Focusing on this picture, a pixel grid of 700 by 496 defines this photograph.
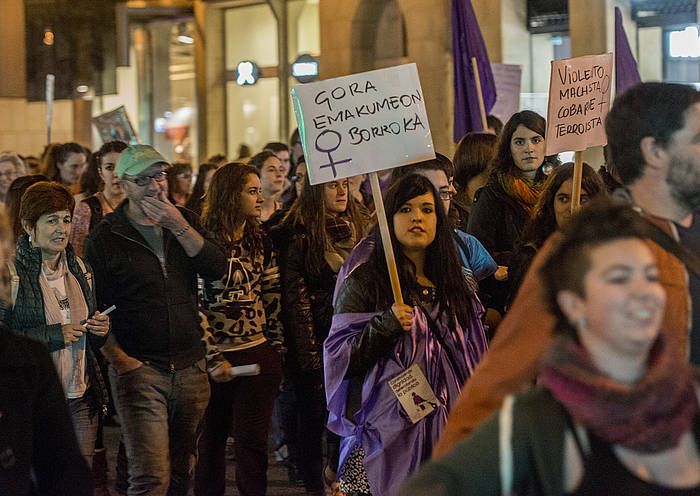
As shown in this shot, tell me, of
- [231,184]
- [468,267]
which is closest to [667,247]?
[468,267]

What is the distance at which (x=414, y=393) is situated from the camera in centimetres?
566

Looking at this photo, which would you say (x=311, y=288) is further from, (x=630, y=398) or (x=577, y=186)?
(x=630, y=398)

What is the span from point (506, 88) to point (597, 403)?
35.9ft

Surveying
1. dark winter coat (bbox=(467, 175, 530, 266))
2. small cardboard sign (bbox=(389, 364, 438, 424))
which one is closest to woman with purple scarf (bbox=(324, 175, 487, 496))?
small cardboard sign (bbox=(389, 364, 438, 424))

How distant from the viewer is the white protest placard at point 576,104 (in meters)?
6.99

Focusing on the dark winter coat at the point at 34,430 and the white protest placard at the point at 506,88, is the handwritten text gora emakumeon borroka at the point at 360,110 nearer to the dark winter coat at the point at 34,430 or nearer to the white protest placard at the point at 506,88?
the dark winter coat at the point at 34,430

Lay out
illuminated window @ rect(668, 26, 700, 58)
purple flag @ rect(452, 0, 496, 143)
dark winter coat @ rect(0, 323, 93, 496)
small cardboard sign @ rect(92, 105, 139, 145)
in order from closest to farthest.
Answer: dark winter coat @ rect(0, 323, 93, 496) < purple flag @ rect(452, 0, 496, 143) < small cardboard sign @ rect(92, 105, 139, 145) < illuminated window @ rect(668, 26, 700, 58)

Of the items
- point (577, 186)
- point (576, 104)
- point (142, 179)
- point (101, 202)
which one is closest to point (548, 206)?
point (577, 186)

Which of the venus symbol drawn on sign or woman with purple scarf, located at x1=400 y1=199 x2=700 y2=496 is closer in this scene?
woman with purple scarf, located at x1=400 y1=199 x2=700 y2=496

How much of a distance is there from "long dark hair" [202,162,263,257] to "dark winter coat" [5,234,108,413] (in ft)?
3.60

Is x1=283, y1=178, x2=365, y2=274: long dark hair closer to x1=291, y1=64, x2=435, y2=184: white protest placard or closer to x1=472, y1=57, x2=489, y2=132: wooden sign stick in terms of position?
x1=291, y1=64, x2=435, y2=184: white protest placard

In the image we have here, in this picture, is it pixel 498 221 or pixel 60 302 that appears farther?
pixel 498 221

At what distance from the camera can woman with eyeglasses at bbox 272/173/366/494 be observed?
7.73 m

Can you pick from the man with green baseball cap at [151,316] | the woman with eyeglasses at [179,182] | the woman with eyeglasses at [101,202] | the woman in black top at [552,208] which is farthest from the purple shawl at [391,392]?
the woman with eyeglasses at [179,182]
